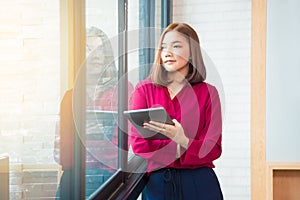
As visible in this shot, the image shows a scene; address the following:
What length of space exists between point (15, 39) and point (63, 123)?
0.35m

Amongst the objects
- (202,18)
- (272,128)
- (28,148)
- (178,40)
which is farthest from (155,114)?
(202,18)

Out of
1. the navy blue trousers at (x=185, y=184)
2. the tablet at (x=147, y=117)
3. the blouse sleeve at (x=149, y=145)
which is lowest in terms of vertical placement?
the navy blue trousers at (x=185, y=184)

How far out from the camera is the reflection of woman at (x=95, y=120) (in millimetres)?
1146

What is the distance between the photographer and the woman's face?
4.86 ft

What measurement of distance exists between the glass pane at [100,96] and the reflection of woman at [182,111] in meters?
0.13

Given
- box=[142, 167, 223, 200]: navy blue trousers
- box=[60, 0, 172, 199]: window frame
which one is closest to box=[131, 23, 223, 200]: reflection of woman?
box=[142, 167, 223, 200]: navy blue trousers

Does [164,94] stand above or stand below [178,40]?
below

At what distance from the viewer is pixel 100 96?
1294 mm

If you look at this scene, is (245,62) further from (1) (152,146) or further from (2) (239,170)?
(1) (152,146)

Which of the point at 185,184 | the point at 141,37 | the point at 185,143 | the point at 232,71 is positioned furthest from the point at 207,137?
the point at 232,71

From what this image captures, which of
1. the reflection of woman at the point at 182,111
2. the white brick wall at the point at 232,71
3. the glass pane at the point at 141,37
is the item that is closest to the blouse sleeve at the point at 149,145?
the reflection of woman at the point at 182,111

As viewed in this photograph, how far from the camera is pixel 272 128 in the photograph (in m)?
2.68

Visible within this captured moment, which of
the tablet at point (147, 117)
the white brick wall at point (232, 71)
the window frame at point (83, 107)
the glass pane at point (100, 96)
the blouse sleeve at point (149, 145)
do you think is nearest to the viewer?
the window frame at point (83, 107)

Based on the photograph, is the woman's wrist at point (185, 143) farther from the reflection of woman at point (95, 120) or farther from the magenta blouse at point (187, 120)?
the reflection of woman at point (95, 120)
